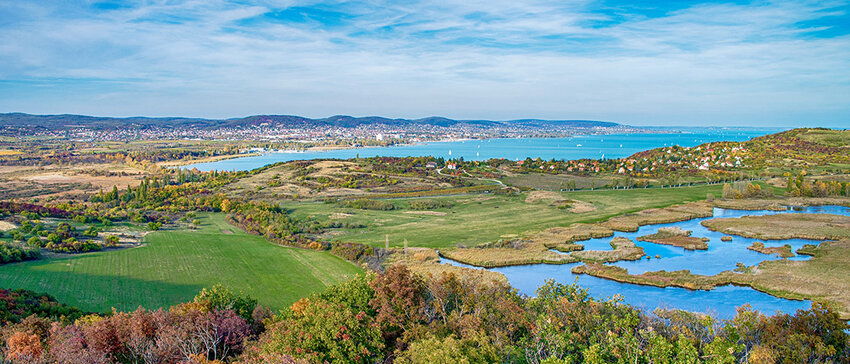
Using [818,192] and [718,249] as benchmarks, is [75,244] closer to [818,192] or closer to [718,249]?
[718,249]

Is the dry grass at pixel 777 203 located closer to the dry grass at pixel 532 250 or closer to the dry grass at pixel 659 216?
the dry grass at pixel 659 216

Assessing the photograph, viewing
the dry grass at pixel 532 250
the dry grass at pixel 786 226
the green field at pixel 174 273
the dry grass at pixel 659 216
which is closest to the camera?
the green field at pixel 174 273

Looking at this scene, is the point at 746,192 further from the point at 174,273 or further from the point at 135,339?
the point at 135,339

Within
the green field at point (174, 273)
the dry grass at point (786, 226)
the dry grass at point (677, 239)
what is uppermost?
the dry grass at point (786, 226)

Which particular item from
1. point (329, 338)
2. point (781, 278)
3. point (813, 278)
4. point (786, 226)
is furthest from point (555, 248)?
point (329, 338)

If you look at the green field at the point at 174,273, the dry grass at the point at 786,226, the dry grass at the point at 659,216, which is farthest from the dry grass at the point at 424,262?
the dry grass at the point at 786,226

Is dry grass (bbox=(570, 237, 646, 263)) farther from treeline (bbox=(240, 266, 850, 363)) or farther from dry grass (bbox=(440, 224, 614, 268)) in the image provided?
treeline (bbox=(240, 266, 850, 363))

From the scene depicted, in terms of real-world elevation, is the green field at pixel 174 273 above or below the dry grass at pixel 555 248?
below
